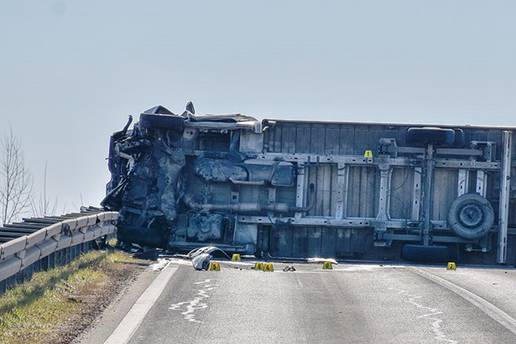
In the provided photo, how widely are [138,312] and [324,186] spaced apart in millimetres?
12325

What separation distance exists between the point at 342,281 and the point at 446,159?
868 cm

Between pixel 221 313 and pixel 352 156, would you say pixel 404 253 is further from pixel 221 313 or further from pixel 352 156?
pixel 221 313

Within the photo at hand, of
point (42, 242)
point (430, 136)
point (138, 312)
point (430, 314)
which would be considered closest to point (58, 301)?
point (138, 312)

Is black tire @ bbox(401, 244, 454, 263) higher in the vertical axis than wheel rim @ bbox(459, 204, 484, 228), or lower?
lower

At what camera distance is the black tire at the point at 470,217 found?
23375 millimetres

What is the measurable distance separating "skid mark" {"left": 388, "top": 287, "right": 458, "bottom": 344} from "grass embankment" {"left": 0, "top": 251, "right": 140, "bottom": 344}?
3356 mm

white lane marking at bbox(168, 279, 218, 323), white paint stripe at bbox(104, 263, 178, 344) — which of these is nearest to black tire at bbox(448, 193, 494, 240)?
white paint stripe at bbox(104, 263, 178, 344)

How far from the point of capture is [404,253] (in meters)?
23.1

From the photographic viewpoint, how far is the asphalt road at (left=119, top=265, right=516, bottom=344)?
10586 mm

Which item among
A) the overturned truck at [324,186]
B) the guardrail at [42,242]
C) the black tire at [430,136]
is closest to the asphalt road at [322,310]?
the guardrail at [42,242]

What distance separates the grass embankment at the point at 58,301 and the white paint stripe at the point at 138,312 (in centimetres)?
→ 37

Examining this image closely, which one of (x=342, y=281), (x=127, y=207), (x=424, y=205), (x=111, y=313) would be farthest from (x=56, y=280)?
(x=424, y=205)

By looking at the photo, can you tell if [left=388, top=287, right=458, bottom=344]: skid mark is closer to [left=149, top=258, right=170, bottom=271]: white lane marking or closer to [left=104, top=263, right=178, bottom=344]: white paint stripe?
[left=104, top=263, right=178, bottom=344]: white paint stripe

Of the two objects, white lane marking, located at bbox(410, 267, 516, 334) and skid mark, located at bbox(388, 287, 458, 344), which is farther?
white lane marking, located at bbox(410, 267, 516, 334)
